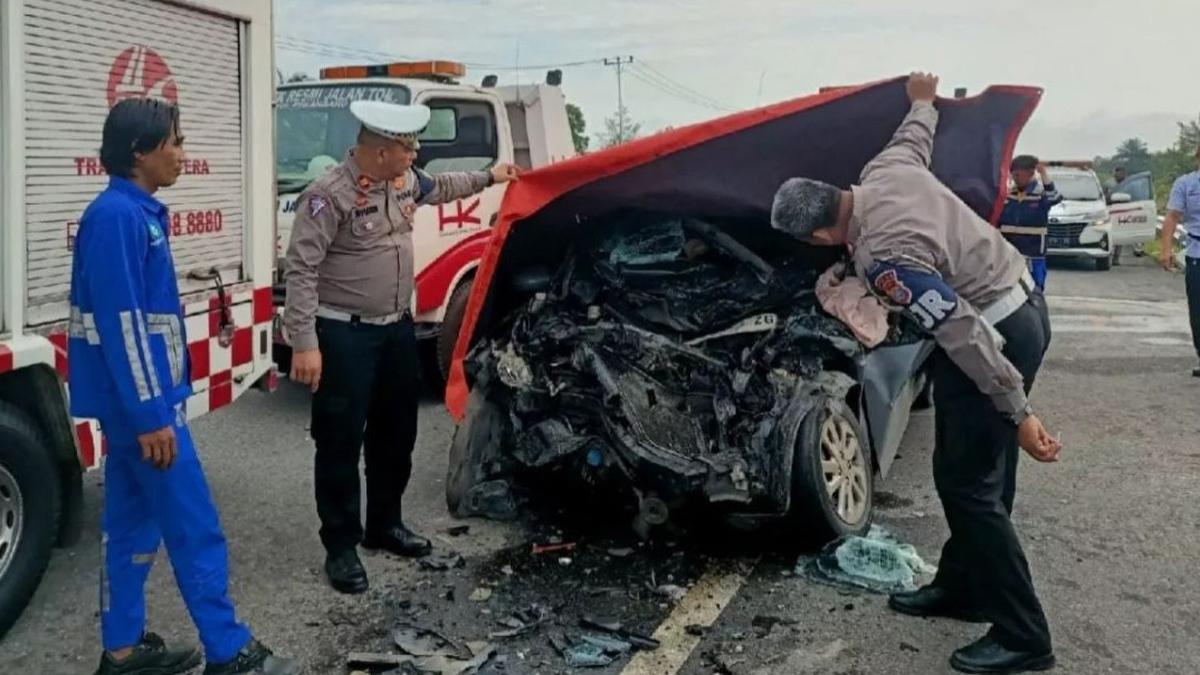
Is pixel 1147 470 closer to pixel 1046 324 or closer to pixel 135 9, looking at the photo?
pixel 1046 324

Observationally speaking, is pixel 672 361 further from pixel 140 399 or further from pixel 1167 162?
pixel 1167 162

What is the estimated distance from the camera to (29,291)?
11.9 feet

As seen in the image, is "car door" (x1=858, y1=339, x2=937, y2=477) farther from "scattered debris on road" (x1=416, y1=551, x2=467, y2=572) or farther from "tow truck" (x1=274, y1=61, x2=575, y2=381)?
"tow truck" (x1=274, y1=61, x2=575, y2=381)

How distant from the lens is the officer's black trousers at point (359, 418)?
13.9ft

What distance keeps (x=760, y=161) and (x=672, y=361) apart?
96 cm

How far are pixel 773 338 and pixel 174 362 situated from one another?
2.51 m

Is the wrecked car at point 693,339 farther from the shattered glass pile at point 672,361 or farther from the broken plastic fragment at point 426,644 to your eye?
the broken plastic fragment at point 426,644

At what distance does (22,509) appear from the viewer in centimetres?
378

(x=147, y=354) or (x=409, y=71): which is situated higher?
(x=409, y=71)

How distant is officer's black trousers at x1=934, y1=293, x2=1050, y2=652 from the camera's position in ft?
11.8


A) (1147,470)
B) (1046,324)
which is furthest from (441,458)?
(1147,470)

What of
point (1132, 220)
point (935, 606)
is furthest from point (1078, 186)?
point (935, 606)

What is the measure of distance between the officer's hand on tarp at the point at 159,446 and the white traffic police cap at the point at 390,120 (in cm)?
147

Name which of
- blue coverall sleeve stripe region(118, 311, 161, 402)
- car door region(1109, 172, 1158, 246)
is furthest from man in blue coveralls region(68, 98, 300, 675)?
car door region(1109, 172, 1158, 246)
